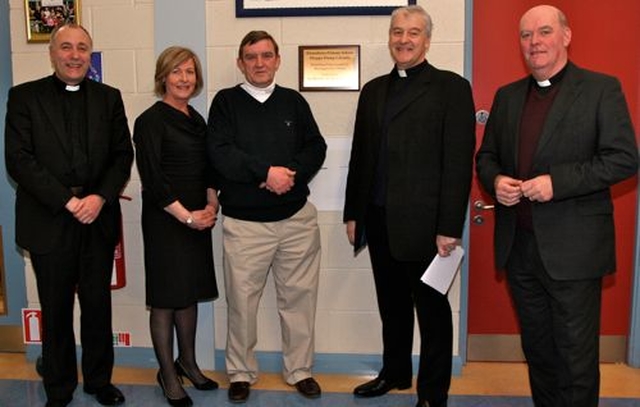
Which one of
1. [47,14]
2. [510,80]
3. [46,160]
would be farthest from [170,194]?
[510,80]

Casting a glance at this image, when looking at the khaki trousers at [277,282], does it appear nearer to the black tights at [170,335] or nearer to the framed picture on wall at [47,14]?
the black tights at [170,335]

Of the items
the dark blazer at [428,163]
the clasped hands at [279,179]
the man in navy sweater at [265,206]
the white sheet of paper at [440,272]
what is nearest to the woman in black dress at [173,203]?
the man in navy sweater at [265,206]

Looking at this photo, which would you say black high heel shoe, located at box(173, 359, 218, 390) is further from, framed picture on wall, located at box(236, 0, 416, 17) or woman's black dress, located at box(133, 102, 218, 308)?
framed picture on wall, located at box(236, 0, 416, 17)

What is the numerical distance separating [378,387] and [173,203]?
1287 millimetres

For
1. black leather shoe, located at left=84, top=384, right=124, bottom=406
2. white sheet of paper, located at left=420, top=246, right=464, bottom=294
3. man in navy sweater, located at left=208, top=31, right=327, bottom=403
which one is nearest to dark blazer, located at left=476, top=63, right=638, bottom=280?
white sheet of paper, located at left=420, top=246, right=464, bottom=294

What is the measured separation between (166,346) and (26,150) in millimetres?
1041

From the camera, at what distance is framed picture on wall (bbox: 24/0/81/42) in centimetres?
315

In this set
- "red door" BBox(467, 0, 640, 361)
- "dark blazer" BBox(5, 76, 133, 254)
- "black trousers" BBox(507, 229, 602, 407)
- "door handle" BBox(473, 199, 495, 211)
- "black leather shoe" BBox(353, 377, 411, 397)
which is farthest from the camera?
"door handle" BBox(473, 199, 495, 211)

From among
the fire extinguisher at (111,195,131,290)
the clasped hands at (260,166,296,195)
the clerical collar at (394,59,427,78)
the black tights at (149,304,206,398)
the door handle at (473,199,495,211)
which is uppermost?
the clerical collar at (394,59,427,78)

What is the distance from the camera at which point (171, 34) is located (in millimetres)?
3100

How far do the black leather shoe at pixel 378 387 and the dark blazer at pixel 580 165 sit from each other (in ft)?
3.50

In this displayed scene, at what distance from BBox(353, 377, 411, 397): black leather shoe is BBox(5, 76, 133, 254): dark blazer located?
1.39 metres

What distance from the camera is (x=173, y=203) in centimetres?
267

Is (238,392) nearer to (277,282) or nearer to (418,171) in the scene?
(277,282)
